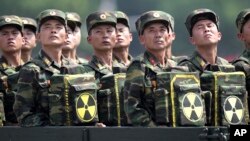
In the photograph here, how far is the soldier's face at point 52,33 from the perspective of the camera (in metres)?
9.41

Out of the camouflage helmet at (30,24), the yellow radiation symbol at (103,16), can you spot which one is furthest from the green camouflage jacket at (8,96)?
the camouflage helmet at (30,24)

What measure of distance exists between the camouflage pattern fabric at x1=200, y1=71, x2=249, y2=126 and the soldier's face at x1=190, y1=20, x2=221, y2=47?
1.46ft

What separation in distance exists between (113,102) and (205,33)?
2.69 ft

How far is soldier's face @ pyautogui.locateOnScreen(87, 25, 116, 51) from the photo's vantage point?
957 cm

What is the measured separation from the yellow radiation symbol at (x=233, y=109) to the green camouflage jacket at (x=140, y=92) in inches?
19.5

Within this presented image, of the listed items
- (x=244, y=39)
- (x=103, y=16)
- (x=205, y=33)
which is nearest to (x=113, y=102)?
(x=103, y=16)

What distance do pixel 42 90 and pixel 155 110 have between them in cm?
100

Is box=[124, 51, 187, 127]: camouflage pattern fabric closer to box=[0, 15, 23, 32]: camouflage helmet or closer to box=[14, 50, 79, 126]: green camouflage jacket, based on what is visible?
box=[14, 50, 79, 126]: green camouflage jacket

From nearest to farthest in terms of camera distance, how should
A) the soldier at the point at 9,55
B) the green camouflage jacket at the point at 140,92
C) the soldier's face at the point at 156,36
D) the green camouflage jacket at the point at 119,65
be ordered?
1. the green camouflage jacket at the point at 140,92
2. the soldier's face at the point at 156,36
3. the green camouflage jacket at the point at 119,65
4. the soldier at the point at 9,55

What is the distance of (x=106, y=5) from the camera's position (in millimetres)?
13602

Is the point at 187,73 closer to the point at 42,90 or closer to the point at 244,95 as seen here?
the point at 244,95

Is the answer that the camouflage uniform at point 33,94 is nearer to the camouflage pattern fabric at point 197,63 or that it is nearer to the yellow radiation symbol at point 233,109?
the camouflage pattern fabric at point 197,63

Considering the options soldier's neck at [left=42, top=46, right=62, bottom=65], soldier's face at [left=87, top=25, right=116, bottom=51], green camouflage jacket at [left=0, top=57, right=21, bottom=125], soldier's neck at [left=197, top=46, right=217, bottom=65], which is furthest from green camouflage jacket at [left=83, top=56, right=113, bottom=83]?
soldier's neck at [left=197, top=46, right=217, bottom=65]

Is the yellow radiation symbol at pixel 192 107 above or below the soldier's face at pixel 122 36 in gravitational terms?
below
